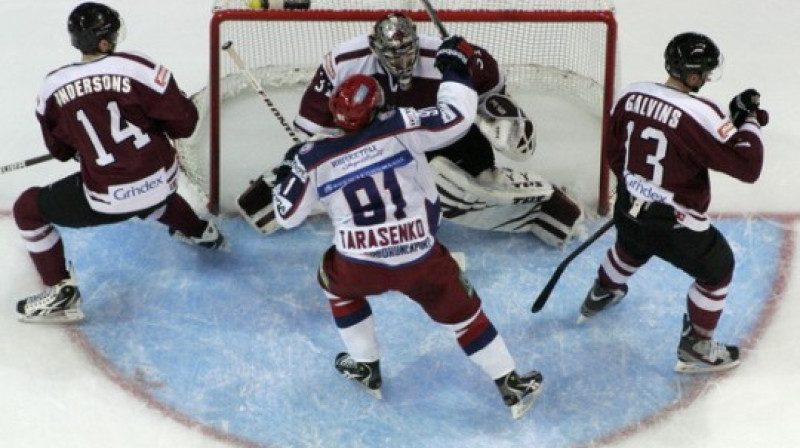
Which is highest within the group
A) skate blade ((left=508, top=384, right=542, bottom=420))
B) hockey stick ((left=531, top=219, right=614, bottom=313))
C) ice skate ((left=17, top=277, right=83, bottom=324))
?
hockey stick ((left=531, top=219, right=614, bottom=313))

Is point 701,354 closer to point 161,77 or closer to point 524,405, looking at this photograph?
point 524,405

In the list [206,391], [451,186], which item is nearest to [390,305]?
[451,186]

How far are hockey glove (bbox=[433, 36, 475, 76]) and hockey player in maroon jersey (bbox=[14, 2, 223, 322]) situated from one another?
82cm

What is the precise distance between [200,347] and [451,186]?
3.36ft

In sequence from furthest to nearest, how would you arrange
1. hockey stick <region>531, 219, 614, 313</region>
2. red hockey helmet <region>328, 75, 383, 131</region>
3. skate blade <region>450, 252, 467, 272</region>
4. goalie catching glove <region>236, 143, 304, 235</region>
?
goalie catching glove <region>236, 143, 304, 235</region>
skate blade <region>450, 252, 467, 272</region>
hockey stick <region>531, 219, 614, 313</region>
red hockey helmet <region>328, 75, 383, 131</region>

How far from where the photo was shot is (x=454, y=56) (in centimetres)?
307

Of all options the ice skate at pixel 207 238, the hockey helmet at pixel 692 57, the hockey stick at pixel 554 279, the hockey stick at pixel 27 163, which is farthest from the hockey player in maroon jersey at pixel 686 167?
the hockey stick at pixel 27 163

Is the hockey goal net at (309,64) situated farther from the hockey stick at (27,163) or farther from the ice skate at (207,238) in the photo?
the hockey stick at (27,163)

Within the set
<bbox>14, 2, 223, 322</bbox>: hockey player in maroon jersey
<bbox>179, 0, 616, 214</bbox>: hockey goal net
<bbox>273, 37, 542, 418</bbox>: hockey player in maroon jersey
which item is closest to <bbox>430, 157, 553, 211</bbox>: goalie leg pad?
<bbox>179, 0, 616, 214</bbox>: hockey goal net

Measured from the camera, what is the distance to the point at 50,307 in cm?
352

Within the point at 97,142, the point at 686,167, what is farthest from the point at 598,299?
the point at 97,142

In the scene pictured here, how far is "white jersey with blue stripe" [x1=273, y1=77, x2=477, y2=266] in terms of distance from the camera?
2873 mm

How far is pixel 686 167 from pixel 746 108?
223 mm

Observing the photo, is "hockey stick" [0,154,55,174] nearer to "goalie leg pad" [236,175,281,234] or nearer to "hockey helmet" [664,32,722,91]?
"goalie leg pad" [236,175,281,234]
